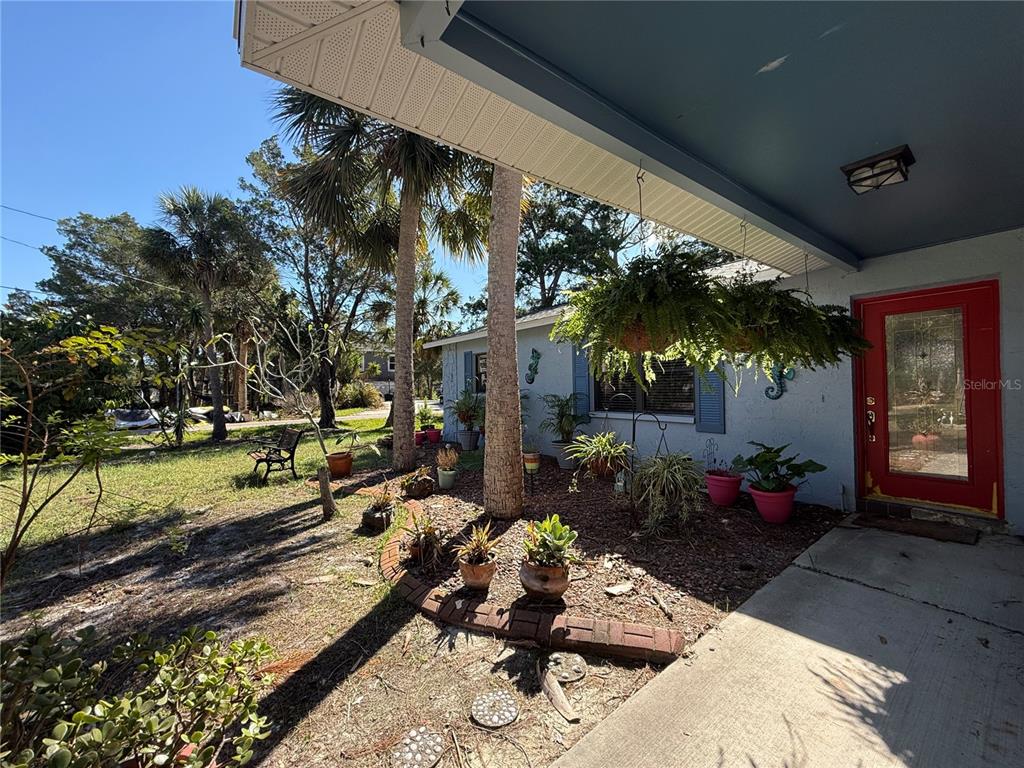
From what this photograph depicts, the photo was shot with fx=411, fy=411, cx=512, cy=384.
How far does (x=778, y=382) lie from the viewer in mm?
5016

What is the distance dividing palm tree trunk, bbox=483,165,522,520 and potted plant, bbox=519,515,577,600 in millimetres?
1622

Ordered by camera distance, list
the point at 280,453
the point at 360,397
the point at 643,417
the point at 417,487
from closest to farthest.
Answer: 1. the point at 417,487
2. the point at 643,417
3. the point at 280,453
4. the point at 360,397

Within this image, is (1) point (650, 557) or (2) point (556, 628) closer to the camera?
(2) point (556, 628)

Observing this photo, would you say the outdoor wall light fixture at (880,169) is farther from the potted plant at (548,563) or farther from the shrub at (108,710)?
the shrub at (108,710)

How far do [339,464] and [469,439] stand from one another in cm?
321

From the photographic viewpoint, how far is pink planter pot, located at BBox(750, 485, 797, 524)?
165 inches

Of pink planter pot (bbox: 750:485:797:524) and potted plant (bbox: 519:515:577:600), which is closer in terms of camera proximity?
potted plant (bbox: 519:515:577:600)

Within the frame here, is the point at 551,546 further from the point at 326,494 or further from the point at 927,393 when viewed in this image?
the point at 927,393

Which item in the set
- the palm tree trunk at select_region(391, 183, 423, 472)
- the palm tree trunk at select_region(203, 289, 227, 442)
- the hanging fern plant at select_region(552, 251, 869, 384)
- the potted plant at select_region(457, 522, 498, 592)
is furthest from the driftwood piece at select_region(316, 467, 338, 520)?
the palm tree trunk at select_region(203, 289, 227, 442)

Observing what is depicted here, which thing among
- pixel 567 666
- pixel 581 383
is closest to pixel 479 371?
pixel 581 383

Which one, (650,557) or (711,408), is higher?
(711,408)

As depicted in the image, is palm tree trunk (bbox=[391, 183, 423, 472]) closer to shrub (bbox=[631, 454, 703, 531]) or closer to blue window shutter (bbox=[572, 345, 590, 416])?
blue window shutter (bbox=[572, 345, 590, 416])

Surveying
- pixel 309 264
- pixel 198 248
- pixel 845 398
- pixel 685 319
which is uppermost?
pixel 309 264

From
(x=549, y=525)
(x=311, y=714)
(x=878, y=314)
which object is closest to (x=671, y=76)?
(x=549, y=525)
